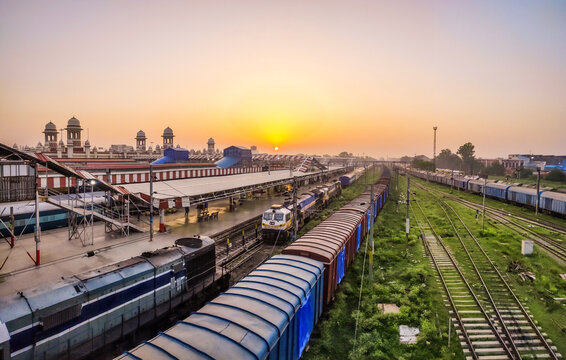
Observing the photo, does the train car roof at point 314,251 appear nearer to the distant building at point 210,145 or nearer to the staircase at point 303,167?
the staircase at point 303,167

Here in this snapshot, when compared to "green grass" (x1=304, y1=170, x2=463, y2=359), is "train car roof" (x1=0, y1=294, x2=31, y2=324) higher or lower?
higher

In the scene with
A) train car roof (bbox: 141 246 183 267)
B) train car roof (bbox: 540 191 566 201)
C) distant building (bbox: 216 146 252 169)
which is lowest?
train car roof (bbox: 141 246 183 267)

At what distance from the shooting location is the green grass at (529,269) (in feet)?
48.0

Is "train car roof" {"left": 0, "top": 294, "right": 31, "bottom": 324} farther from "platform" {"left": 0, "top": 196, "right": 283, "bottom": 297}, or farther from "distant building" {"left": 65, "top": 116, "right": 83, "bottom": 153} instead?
"distant building" {"left": 65, "top": 116, "right": 83, "bottom": 153}

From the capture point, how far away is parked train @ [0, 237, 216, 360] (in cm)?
902

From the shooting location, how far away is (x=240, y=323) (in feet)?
27.3

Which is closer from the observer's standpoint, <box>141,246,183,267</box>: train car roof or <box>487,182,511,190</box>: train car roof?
<box>141,246,183,267</box>: train car roof

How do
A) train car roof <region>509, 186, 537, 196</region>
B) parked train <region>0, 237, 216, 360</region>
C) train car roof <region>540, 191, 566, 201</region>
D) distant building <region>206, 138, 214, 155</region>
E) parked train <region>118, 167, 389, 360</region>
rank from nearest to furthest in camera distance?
1. parked train <region>118, 167, 389, 360</region>
2. parked train <region>0, 237, 216, 360</region>
3. train car roof <region>540, 191, 566, 201</region>
4. train car roof <region>509, 186, 537, 196</region>
5. distant building <region>206, 138, 214, 155</region>

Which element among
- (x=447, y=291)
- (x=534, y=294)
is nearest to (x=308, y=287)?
(x=447, y=291)

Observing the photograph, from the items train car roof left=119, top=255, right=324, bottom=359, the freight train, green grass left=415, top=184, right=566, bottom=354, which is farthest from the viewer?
green grass left=415, top=184, right=566, bottom=354

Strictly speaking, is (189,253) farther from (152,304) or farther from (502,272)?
(502,272)

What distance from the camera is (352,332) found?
13.6m

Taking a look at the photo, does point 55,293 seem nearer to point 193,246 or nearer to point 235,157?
point 193,246

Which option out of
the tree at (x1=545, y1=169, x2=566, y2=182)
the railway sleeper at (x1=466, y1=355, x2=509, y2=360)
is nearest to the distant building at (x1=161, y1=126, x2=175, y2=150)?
the railway sleeper at (x1=466, y1=355, x2=509, y2=360)
